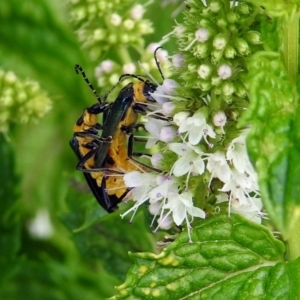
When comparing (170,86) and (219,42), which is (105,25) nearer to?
(170,86)

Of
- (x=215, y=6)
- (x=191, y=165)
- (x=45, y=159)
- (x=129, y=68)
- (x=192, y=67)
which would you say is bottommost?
(x=45, y=159)

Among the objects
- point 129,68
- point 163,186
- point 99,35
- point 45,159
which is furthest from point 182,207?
point 45,159

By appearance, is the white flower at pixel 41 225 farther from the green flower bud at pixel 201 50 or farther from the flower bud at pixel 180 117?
the green flower bud at pixel 201 50

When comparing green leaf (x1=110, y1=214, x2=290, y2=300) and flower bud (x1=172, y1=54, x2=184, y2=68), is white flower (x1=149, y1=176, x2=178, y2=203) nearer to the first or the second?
green leaf (x1=110, y1=214, x2=290, y2=300)

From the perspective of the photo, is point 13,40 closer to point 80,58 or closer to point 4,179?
point 80,58

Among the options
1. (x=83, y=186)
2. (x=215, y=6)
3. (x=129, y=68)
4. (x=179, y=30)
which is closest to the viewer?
(x=215, y=6)

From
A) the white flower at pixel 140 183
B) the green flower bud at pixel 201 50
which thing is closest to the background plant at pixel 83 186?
the green flower bud at pixel 201 50
